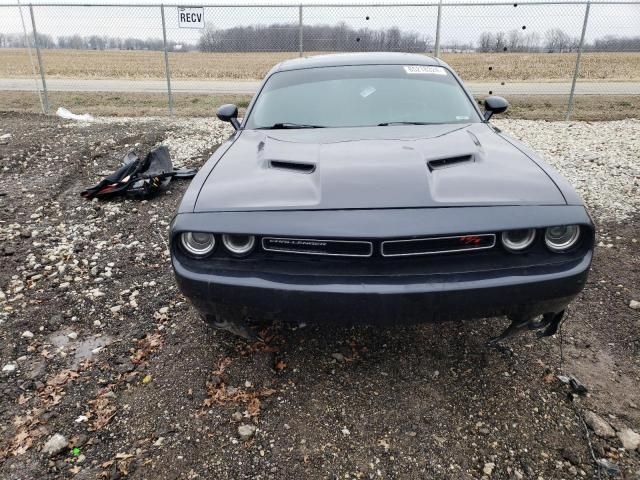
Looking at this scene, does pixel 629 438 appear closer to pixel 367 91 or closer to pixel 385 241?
pixel 385 241

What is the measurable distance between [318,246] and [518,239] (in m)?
0.89

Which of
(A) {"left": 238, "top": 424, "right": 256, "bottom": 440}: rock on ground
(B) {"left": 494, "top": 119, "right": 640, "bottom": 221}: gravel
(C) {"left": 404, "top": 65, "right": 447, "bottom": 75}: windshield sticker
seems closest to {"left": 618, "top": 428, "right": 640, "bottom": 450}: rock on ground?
(A) {"left": 238, "top": 424, "right": 256, "bottom": 440}: rock on ground

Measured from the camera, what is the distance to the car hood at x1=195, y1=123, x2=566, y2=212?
217 cm

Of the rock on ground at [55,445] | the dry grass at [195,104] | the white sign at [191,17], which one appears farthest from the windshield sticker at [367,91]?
the dry grass at [195,104]

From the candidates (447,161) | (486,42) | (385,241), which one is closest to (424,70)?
(447,161)

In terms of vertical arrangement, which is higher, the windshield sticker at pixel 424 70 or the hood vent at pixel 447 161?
the windshield sticker at pixel 424 70

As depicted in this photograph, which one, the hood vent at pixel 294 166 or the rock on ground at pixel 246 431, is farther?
the hood vent at pixel 294 166

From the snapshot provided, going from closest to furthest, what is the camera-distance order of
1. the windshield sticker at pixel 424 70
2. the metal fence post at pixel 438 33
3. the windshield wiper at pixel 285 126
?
the windshield wiper at pixel 285 126 → the windshield sticker at pixel 424 70 → the metal fence post at pixel 438 33

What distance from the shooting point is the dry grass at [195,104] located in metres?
11.0

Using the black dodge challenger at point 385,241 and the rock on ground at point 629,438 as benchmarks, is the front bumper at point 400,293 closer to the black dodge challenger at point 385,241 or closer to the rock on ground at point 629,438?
the black dodge challenger at point 385,241

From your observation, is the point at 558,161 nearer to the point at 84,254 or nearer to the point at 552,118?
the point at 552,118

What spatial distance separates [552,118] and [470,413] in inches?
384

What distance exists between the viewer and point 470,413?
7.73 ft

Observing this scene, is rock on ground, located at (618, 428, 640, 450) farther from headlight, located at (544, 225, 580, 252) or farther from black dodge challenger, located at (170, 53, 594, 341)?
headlight, located at (544, 225, 580, 252)
